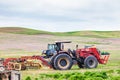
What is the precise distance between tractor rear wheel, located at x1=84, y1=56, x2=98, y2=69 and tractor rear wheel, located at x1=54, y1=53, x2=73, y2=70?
66.9 inches

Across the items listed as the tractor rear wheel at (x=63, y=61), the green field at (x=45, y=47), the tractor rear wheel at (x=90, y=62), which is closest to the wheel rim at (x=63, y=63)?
the tractor rear wheel at (x=63, y=61)

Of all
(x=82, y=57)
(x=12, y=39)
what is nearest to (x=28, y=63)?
(x=82, y=57)

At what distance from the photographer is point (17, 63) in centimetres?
3450

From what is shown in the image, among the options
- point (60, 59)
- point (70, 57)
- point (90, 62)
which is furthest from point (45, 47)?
point (60, 59)

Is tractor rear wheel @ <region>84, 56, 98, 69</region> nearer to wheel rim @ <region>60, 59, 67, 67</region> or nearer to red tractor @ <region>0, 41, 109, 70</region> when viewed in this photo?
red tractor @ <region>0, 41, 109, 70</region>

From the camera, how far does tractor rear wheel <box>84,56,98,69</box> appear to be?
121 ft

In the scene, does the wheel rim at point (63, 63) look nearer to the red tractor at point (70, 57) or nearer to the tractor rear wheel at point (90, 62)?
the red tractor at point (70, 57)

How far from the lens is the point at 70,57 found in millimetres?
35875

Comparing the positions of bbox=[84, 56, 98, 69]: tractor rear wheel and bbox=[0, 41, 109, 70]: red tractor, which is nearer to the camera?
bbox=[0, 41, 109, 70]: red tractor

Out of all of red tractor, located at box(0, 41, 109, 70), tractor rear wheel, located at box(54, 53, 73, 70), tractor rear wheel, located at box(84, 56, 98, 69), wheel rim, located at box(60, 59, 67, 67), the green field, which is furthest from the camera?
tractor rear wheel, located at box(84, 56, 98, 69)

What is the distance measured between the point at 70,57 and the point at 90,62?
227cm

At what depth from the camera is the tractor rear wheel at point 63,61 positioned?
35.3 metres

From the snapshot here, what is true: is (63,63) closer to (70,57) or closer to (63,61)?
(63,61)

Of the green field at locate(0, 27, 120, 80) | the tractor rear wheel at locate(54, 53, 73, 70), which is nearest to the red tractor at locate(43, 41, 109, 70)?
the tractor rear wheel at locate(54, 53, 73, 70)
